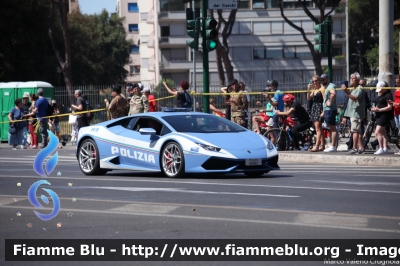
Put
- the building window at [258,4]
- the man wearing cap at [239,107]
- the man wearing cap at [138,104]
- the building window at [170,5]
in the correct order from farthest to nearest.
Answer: the building window at [170,5] → the building window at [258,4] → the man wearing cap at [138,104] → the man wearing cap at [239,107]

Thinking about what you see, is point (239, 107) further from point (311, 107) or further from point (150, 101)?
point (150, 101)

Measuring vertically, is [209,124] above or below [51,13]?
below

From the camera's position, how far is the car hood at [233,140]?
15273mm

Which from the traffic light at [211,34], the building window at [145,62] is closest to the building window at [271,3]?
the building window at [145,62]

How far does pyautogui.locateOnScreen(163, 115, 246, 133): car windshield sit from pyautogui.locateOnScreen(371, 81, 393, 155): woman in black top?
442 cm

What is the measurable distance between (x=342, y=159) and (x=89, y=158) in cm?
586

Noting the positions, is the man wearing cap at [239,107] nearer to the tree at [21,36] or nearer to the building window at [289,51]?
the tree at [21,36]

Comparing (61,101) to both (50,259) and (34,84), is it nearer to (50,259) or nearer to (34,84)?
(34,84)

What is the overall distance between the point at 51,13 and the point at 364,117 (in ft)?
131

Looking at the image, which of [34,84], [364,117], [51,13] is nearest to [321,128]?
[364,117]

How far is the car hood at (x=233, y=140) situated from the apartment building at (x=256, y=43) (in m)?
69.7

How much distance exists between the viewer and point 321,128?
2131 cm

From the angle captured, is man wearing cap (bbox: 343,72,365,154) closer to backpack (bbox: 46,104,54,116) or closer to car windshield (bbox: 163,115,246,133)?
car windshield (bbox: 163,115,246,133)

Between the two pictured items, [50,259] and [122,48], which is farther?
[122,48]
